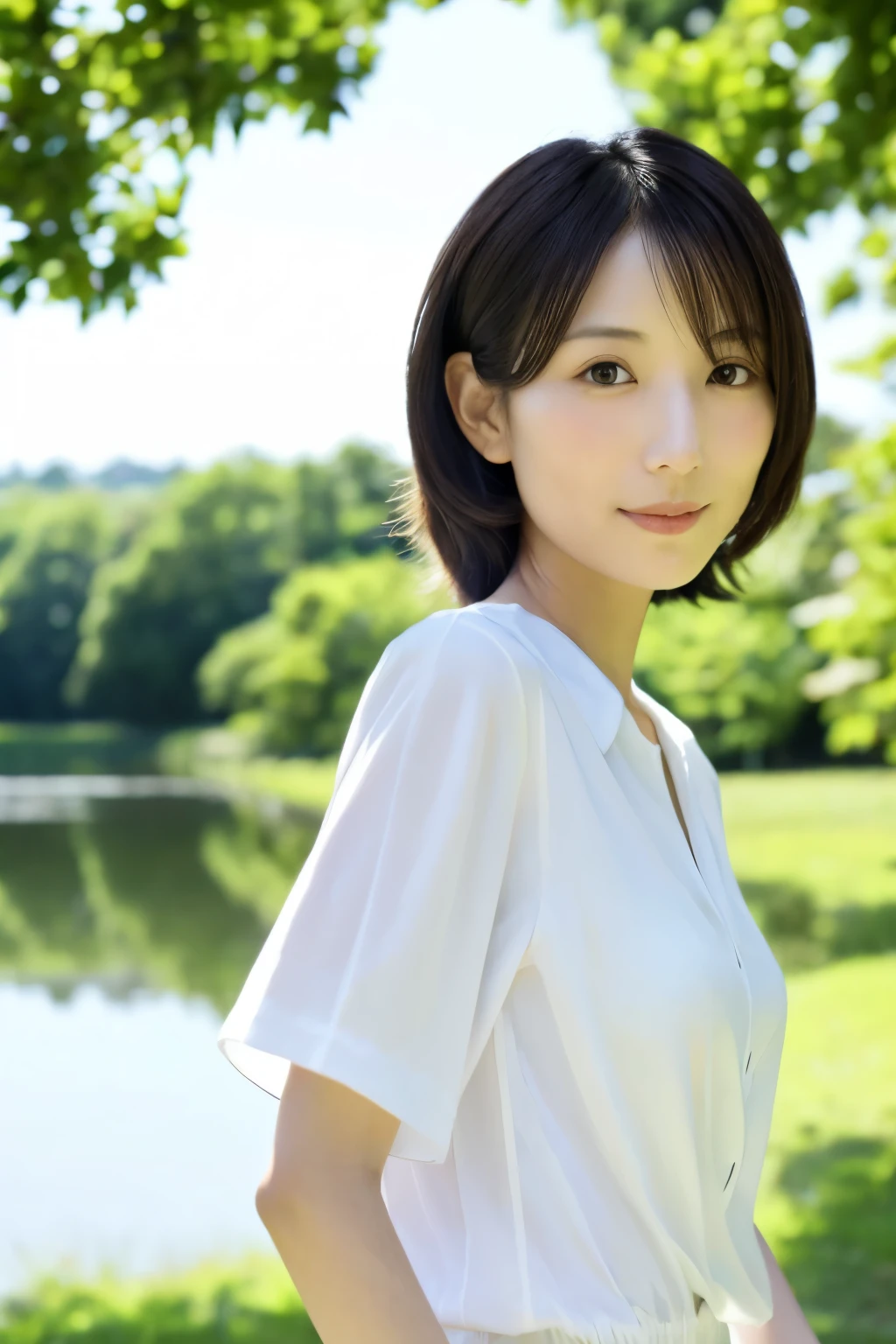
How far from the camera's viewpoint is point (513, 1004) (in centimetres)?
106

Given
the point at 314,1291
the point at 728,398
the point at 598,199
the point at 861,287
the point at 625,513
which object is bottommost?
the point at 314,1291

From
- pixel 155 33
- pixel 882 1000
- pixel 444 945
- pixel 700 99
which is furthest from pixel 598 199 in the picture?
pixel 882 1000

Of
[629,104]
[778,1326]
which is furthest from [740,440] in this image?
[629,104]

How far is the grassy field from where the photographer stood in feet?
15.4

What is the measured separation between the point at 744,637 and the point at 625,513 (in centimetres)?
3144

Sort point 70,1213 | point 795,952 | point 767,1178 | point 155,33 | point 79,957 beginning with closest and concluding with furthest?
point 155,33 < point 767,1178 < point 70,1213 < point 795,952 < point 79,957

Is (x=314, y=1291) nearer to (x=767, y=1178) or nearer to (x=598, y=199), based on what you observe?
(x=598, y=199)

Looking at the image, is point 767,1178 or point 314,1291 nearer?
point 314,1291

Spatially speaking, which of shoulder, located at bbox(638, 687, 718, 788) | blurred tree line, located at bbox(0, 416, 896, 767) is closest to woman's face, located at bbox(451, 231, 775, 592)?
shoulder, located at bbox(638, 687, 718, 788)

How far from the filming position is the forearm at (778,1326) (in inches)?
51.7

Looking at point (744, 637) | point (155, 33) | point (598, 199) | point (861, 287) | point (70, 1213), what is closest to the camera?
point (598, 199)

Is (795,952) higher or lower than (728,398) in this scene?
lower

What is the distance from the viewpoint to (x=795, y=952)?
1137cm

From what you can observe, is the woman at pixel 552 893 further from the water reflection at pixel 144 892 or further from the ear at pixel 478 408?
the water reflection at pixel 144 892
